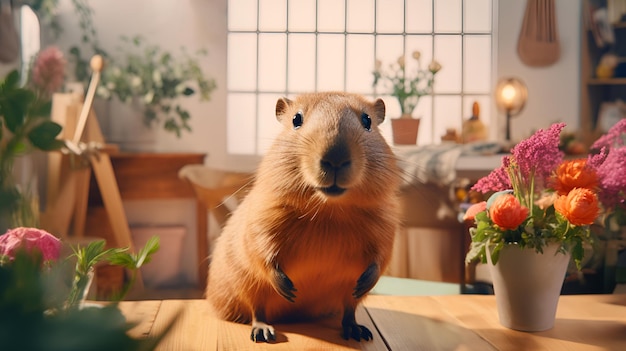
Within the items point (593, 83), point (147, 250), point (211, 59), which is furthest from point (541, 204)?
point (211, 59)

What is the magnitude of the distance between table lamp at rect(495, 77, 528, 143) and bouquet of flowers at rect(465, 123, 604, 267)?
834 mm

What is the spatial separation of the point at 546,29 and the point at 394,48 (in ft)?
1.56

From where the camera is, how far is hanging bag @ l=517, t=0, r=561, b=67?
65.9 inches

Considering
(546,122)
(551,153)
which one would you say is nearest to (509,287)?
(551,153)

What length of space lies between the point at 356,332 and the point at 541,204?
0.31 metres

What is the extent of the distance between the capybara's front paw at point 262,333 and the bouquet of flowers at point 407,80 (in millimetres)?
884

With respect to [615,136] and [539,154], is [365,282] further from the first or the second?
[615,136]

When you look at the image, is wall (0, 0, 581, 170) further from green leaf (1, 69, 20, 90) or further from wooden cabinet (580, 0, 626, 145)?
green leaf (1, 69, 20, 90)

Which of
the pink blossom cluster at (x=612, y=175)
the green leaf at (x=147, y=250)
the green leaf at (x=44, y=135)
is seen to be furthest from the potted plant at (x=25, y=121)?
the pink blossom cluster at (x=612, y=175)

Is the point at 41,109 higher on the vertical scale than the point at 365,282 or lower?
higher

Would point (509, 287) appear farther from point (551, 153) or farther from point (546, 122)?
point (546, 122)

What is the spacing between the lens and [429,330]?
2.74 feet

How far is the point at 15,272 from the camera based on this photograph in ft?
0.29

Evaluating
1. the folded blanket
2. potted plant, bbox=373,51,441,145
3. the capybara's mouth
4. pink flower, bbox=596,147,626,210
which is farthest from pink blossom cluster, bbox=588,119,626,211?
the folded blanket
